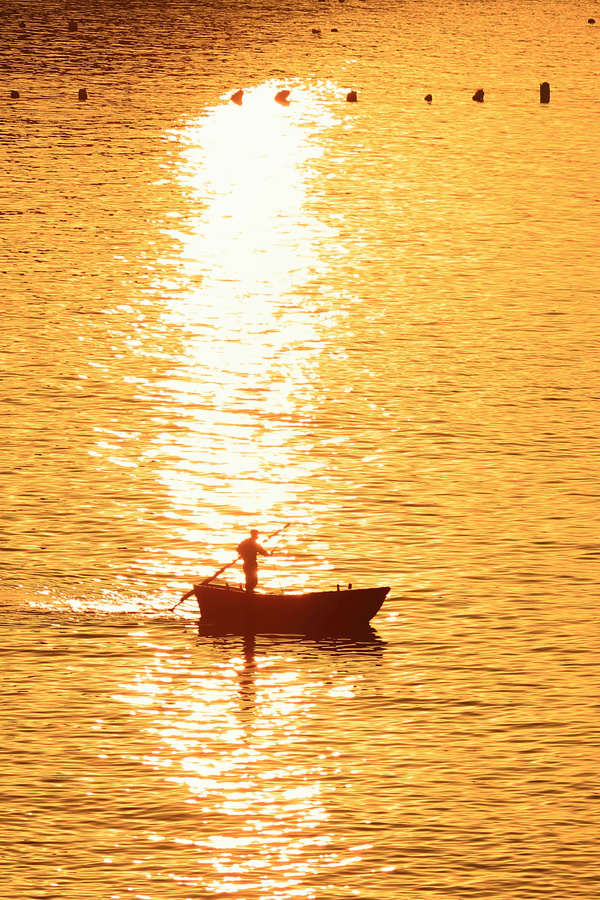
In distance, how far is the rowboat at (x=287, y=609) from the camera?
49438 millimetres

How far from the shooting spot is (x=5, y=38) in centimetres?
19425

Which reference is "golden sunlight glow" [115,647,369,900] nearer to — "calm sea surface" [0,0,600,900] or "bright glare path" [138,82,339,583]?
"calm sea surface" [0,0,600,900]

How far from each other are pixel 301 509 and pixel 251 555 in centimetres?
1196

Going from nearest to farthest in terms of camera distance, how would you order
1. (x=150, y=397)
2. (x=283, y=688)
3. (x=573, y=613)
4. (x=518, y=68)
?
1. (x=283, y=688)
2. (x=573, y=613)
3. (x=150, y=397)
4. (x=518, y=68)

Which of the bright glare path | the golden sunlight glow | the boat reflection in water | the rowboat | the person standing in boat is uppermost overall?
the bright glare path

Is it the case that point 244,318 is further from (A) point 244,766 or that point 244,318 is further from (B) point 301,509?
(A) point 244,766

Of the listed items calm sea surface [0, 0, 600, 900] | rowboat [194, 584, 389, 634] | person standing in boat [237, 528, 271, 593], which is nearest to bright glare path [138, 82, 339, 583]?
calm sea surface [0, 0, 600, 900]

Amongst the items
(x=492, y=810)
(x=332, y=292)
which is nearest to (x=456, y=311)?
(x=332, y=292)

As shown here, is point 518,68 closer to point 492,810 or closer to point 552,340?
point 552,340

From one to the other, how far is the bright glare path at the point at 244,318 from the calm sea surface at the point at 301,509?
0.26 meters

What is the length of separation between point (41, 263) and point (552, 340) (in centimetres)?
3044

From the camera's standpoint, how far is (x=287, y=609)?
49781mm

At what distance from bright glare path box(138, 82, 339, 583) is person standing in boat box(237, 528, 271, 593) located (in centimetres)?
546

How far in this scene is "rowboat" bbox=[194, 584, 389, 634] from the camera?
4944 cm
